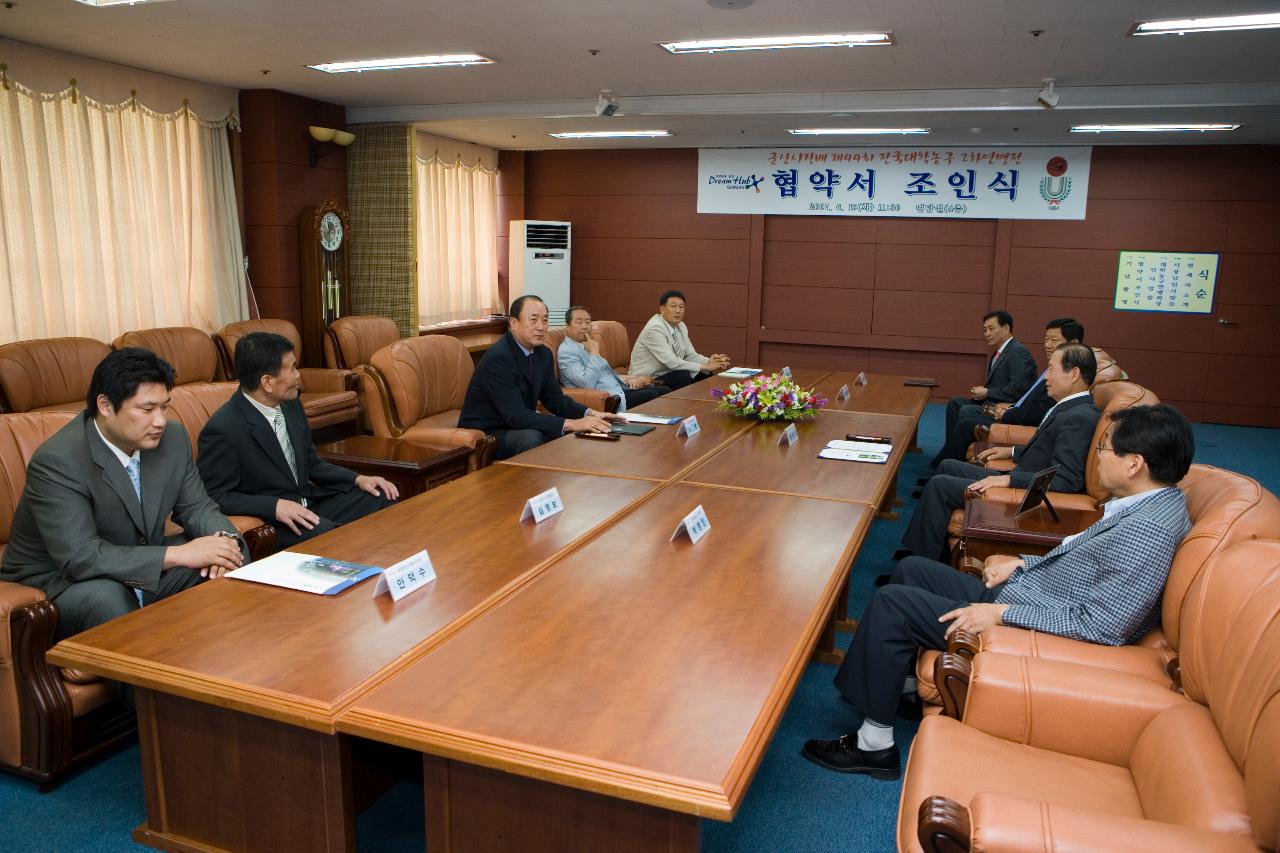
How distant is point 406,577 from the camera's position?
213 cm

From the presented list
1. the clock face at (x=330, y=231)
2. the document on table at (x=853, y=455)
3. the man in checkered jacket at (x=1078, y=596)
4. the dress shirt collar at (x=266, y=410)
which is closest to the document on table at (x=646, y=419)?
the document on table at (x=853, y=455)

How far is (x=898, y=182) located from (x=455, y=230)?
4.44 m

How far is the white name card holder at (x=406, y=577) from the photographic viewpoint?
6.81 feet

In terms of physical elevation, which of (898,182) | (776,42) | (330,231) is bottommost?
(330,231)

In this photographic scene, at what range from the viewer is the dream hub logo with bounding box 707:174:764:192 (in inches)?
362

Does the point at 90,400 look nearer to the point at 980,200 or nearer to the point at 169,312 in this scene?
the point at 169,312

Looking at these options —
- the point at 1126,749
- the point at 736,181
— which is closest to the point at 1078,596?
the point at 1126,749

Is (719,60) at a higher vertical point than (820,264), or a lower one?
higher

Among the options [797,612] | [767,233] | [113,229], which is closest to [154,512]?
[797,612]

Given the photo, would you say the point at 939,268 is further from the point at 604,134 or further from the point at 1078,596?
the point at 1078,596

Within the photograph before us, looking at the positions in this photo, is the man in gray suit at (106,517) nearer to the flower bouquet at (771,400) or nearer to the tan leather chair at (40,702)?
the tan leather chair at (40,702)

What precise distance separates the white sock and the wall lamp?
632 centimetres

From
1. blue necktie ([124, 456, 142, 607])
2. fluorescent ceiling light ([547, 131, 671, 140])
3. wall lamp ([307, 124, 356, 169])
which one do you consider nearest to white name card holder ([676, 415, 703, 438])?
blue necktie ([124, 456, 142, 607])

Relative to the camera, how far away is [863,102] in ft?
21.5
